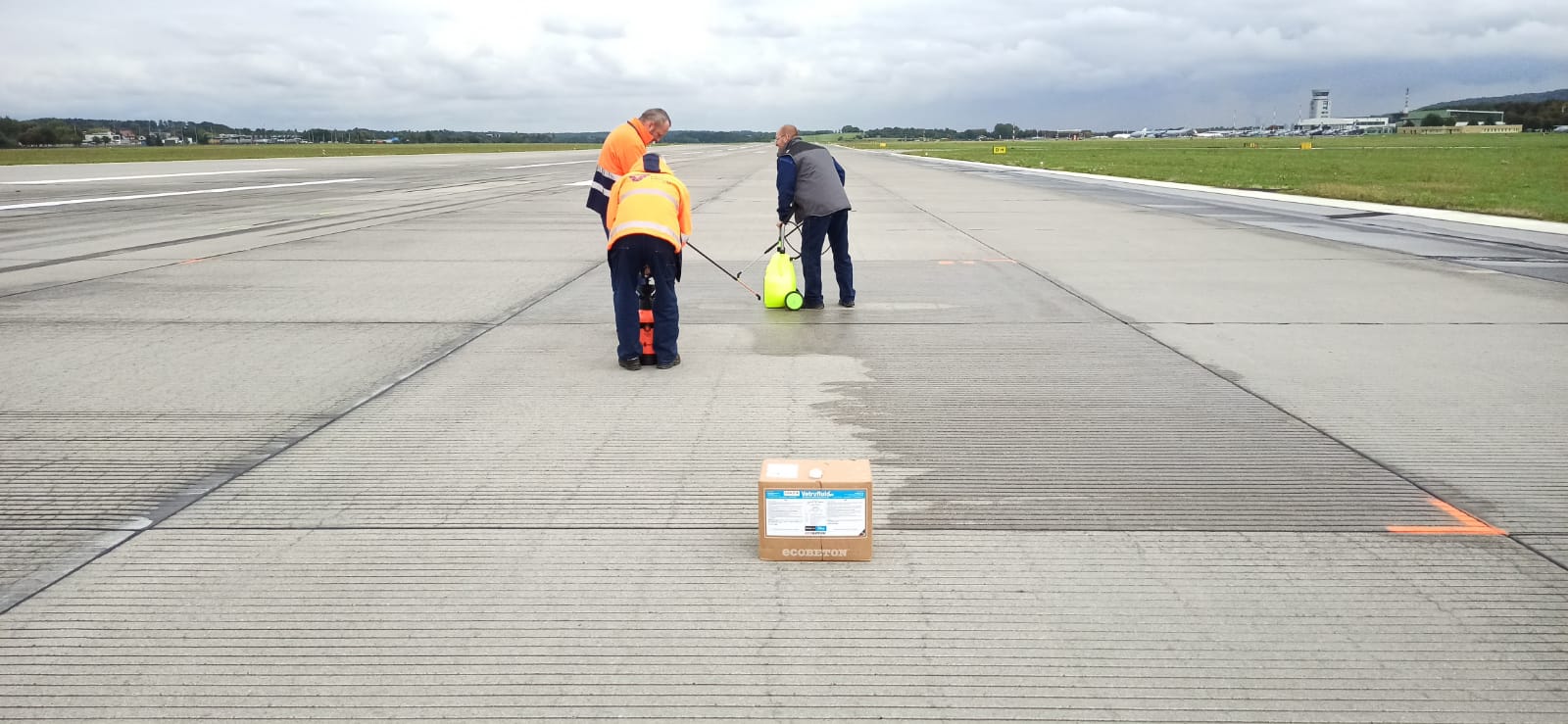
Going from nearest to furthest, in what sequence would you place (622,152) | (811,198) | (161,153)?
(622,152) → (811,198) → (161,153)

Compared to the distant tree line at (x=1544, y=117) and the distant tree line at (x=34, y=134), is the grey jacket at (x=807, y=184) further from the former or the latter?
the distant tree line at (x=1544, y=117)

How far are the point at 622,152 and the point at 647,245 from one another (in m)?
0.70

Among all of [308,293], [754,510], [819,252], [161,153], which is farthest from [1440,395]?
[161,153]

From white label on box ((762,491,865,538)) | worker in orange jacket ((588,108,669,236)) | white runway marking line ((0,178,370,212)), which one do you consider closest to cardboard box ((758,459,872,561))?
white label on box ((762,491,865,538))

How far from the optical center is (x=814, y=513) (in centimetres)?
383

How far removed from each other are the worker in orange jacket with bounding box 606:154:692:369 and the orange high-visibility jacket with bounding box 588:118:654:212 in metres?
0.14

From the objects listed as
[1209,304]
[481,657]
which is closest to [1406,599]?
[481,657]

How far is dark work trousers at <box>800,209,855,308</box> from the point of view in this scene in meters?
9.48

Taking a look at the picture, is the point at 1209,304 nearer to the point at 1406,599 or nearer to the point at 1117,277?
the point at 1117,277

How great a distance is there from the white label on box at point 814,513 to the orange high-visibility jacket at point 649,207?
3.43 metres

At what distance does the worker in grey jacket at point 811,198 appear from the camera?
9.31 m

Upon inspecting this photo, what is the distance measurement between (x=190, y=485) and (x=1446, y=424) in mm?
6371

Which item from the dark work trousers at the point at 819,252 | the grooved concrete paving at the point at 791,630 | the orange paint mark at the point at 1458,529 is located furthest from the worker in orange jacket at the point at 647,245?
the orange paint mark at the point at 1458,529

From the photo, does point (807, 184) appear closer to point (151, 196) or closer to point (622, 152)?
point (622, 152)
